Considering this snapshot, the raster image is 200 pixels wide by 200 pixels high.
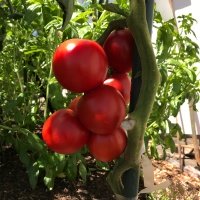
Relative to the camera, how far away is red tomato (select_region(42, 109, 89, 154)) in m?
0.58

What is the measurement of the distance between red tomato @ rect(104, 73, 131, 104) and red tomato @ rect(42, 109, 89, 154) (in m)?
0.07

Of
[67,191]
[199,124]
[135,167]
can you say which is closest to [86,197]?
[67,191]

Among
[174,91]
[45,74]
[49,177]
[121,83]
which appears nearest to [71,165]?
[49,177]

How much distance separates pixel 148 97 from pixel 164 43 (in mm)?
1075

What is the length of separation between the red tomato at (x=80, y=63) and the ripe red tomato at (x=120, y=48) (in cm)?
2

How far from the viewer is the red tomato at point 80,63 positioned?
0.55 metres

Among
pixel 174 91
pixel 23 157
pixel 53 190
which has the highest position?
pixel 174 91

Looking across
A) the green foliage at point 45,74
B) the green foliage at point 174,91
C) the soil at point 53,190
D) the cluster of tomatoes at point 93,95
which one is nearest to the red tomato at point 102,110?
the cluster of tomatoes at point 93,95

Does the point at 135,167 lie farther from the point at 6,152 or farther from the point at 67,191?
the point at 6,152

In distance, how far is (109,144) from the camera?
0.55 m

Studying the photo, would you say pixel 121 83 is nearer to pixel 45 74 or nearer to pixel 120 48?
pixel 120 48

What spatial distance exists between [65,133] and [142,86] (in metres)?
0.13

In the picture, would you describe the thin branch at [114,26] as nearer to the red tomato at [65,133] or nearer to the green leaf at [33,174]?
the red tomato at [65,133]

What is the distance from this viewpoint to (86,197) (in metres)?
2.19
